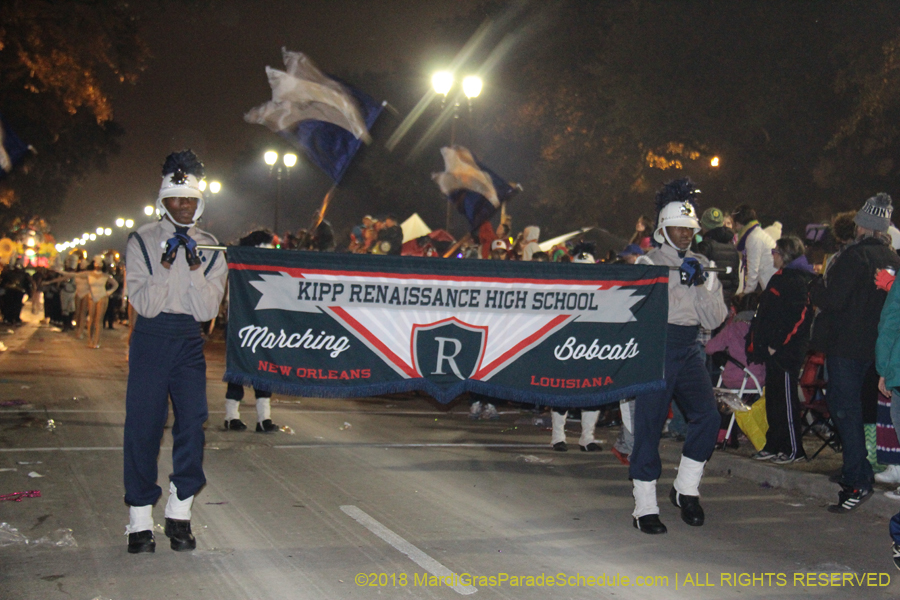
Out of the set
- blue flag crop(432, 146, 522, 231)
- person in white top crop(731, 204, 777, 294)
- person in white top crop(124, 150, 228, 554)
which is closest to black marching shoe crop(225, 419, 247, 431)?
person in white top crop(124, 150, 228, 554)

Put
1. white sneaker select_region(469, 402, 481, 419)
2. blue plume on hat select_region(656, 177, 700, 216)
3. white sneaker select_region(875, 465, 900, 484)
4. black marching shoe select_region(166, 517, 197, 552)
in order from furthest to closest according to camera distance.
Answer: white sneaker select_region(469, 402, 481, 419), white sneaker select_region(875, 465, 900, 484), blue plume on hat select_region(656, 177, 700, 216), black marching shoe select_region(166, 517, 197, 552)

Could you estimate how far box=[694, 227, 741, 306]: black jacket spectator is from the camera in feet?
34.6

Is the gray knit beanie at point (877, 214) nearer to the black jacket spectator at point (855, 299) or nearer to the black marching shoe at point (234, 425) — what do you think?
the black jacket spectator at point (855, 299)

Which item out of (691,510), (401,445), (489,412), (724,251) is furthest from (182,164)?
(489,412)

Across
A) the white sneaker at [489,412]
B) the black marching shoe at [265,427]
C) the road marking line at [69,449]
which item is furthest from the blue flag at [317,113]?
the white sneaker at [489,412]

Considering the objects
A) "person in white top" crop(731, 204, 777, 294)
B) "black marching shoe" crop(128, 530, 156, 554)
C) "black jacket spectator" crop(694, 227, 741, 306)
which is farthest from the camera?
"person in white top" crop(731, 204, 777, 294)

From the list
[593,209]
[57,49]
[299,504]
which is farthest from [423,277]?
[593,209]

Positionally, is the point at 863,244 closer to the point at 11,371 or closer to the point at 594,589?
the point at 594,589

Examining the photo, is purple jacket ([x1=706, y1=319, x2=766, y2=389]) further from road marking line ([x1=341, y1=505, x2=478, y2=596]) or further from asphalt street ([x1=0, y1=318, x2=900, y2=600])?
road marking line ([x1=341, y1=505, x2=478, y2=596])

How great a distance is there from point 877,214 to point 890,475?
2302 mm

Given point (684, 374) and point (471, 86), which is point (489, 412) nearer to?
point (684, 374)

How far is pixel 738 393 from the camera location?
966 cm

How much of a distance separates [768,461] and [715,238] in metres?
3.05

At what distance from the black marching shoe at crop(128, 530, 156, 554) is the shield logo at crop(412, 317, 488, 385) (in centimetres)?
220
